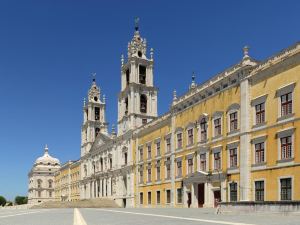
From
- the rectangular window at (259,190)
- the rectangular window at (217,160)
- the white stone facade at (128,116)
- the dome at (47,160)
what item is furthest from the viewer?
the dome at (47,160)

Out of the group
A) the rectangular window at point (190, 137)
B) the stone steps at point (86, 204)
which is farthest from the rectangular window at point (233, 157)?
the stone steps at point (86, 204)

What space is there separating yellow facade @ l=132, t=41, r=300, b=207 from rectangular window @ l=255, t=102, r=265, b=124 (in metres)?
0.09

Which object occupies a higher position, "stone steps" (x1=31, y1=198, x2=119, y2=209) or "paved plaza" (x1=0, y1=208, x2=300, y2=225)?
"paved plaza" (x1=0, y1=208, x2=300, y2=225)

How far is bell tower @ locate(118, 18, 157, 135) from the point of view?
229ft

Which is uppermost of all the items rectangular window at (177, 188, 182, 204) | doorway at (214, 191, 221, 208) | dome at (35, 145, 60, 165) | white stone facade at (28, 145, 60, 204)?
doorway at (214, 191, 221, 208)

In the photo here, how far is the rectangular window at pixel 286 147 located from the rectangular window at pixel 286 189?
6.06 ft

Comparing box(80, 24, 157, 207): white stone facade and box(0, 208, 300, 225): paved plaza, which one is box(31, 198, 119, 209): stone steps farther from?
box(0, 208, 300, 225): paved plaza

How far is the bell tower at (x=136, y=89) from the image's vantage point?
2753 inches

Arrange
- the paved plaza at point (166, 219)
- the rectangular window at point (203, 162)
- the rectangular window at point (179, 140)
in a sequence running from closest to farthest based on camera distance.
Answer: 1. the paved plaza at point (166, 219)
2. the rectangular window at point (203, 162)
3. the rectangular window at point (179, 140)

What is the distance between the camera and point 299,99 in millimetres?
32750

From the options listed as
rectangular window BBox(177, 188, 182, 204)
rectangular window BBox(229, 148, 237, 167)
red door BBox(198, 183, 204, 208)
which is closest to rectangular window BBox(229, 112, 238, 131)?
rectangular window BBox(229, 148, 237, 167)

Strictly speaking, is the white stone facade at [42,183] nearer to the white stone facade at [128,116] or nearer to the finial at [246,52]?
the white stone facade at [128,116]

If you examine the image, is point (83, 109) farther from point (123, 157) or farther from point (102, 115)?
point (123, 157)

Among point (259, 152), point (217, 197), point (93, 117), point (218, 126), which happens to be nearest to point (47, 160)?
point (93, 117)
